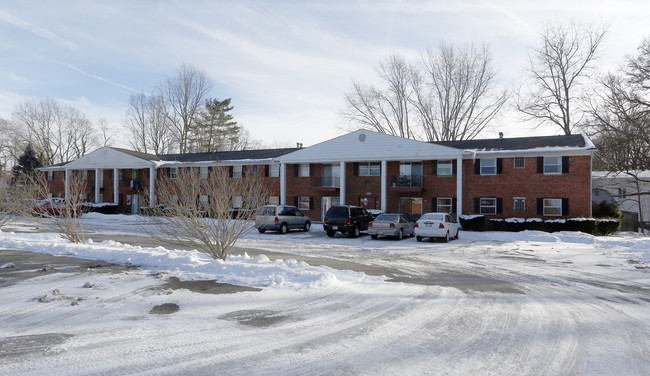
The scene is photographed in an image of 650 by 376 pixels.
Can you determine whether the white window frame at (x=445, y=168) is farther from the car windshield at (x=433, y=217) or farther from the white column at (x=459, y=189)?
the car windshield at (x=433, y=217)

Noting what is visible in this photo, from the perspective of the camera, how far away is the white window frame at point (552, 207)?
27766mm

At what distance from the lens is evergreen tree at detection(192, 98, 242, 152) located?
59.8 m

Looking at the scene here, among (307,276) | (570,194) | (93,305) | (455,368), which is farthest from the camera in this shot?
(570,194)

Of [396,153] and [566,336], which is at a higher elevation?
[396,153]

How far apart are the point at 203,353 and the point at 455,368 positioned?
2.81 meters

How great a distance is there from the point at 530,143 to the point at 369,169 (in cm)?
1134

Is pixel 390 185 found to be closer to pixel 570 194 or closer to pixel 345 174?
pixel 345 174

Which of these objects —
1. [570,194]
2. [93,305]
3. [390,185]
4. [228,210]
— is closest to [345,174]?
[390,185]

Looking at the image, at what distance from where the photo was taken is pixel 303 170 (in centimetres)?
3591

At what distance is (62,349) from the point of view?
16.8 feet

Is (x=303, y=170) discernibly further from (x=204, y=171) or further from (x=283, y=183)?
(x=204, y=171)

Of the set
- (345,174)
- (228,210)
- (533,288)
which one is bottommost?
(533,288)

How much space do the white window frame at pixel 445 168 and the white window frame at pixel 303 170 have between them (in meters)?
10.5

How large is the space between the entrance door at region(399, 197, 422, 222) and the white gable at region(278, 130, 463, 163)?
10.1ft
